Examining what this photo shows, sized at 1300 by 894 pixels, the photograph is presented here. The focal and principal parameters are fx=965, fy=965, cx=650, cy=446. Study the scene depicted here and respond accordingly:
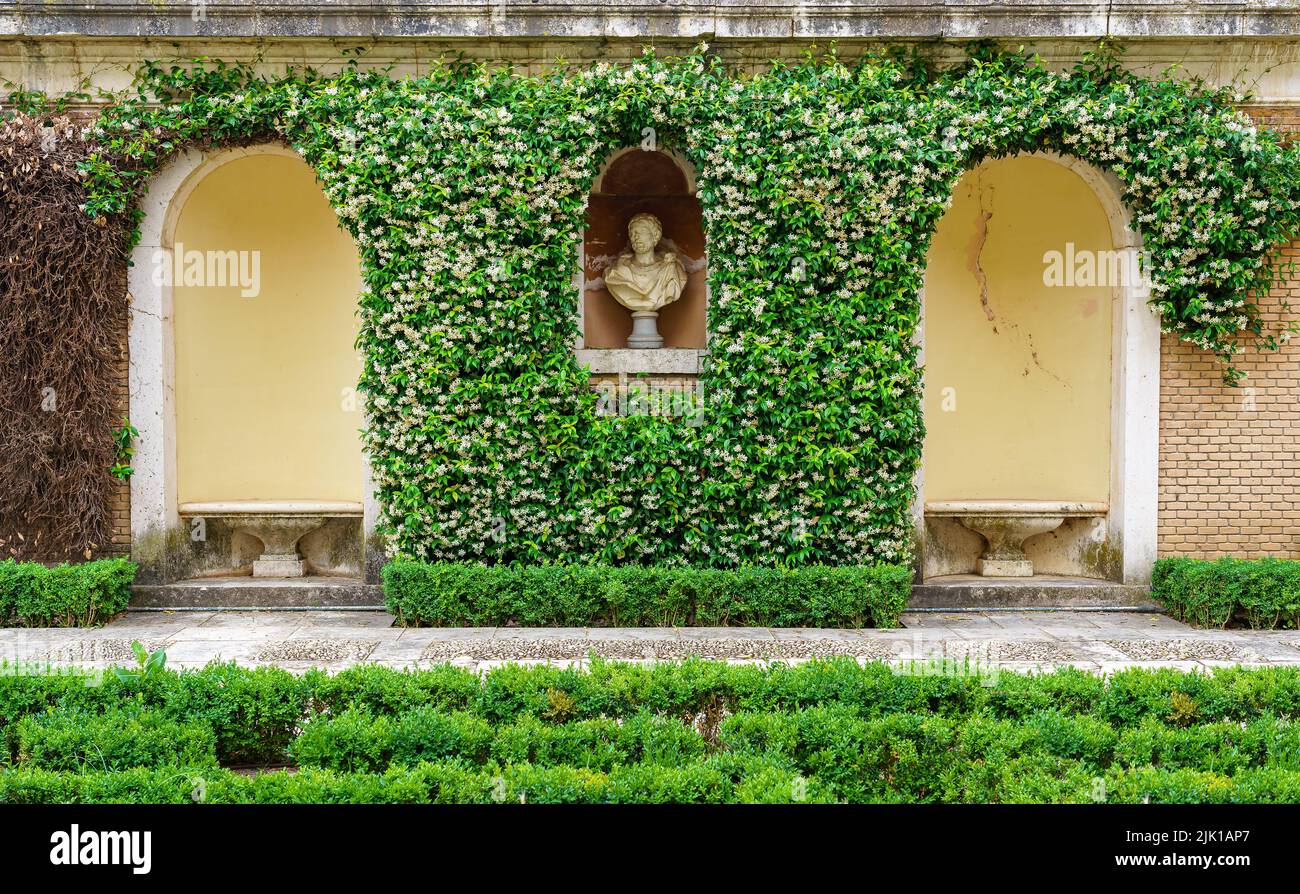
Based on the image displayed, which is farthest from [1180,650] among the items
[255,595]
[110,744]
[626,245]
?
[255,595]

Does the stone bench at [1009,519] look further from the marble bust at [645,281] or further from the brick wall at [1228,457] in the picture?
the marble bust at [645,281]

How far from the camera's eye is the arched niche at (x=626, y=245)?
30.7 ft

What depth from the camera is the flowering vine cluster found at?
26.1 feet

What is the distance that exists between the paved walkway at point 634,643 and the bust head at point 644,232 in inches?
138

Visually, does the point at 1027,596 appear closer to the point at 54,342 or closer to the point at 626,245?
the point at 626,245

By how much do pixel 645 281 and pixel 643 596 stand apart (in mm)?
2940

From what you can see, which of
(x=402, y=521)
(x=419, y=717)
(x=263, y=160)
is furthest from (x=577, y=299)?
(x=419, y=717)

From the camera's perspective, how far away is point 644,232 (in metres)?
8.87

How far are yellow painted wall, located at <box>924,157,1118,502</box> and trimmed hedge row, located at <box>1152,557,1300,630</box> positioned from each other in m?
1.51

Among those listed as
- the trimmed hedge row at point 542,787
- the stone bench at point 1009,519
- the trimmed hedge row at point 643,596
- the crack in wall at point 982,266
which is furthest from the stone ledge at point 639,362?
the trimmed hedge row at point 542,787

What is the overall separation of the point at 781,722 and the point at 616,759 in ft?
2.65

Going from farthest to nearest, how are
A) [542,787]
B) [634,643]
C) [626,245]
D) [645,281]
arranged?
[626,245]
[645,281]
[634,643]
[542,787]

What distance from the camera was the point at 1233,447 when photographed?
28.6ft

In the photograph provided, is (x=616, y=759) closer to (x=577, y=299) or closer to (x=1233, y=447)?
(x=577, y=299)
